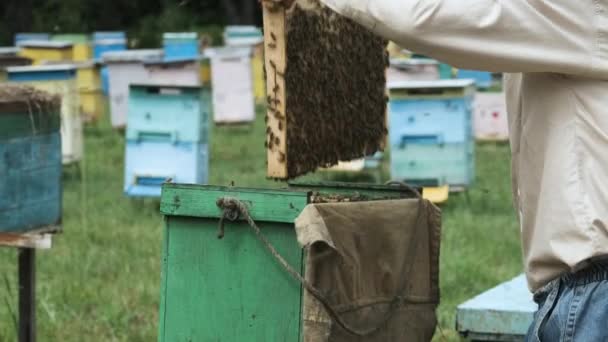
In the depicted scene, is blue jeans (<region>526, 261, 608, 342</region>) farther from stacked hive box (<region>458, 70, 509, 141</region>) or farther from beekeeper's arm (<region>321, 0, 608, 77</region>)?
stacked hive box (<region>458, 70, 509, 141</region>)

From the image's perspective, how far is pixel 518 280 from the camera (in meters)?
4.25

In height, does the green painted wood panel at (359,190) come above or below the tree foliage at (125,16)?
below

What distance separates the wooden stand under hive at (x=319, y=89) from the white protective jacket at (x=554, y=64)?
416mm

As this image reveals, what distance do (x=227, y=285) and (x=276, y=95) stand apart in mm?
409

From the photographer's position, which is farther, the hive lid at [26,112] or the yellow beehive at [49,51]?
the yellow beehive at [49,51]

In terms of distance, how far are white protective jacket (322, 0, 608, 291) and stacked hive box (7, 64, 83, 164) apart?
5.94 meters

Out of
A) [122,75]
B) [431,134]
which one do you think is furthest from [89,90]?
[431,134]

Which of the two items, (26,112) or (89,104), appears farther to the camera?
(89,104)

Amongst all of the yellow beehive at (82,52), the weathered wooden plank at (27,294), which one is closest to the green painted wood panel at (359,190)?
the weathered wooden plank at (27,294)

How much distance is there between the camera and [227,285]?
2564 millimetres

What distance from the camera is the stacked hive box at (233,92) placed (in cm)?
1095

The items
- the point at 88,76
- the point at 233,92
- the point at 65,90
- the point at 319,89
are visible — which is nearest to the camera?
the point at 319,89

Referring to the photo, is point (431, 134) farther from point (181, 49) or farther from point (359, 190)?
point (181, 49)

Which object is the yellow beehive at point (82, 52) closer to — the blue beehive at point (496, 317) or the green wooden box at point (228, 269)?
the blue beehive at point (496, 317)
